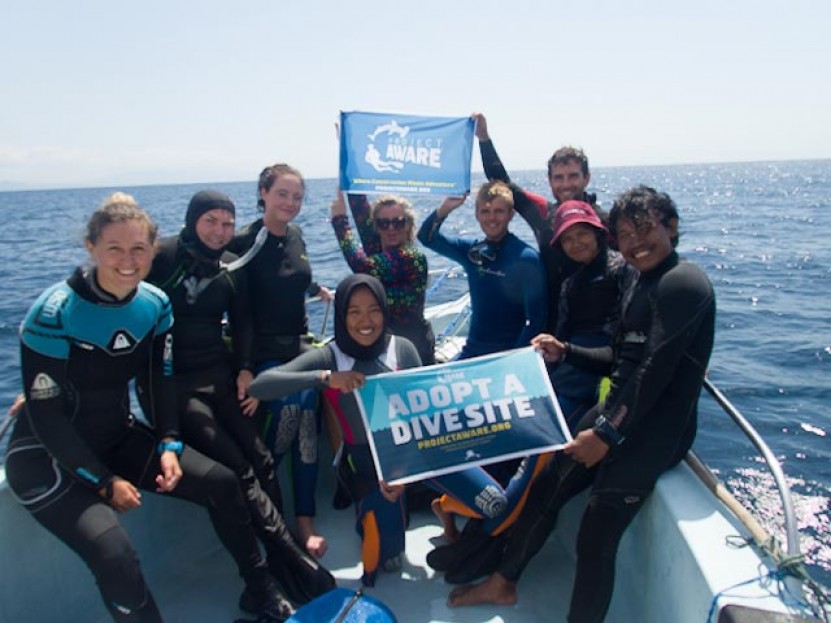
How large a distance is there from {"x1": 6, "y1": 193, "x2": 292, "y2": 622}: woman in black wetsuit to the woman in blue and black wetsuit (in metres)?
0.76

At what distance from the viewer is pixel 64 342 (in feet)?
9.61

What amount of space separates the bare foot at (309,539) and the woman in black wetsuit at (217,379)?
0.76 ft

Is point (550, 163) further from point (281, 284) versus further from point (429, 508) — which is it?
point (429, 508)

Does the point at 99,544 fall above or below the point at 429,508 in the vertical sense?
above

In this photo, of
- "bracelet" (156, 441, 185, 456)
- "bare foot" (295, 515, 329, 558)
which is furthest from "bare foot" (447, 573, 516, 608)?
"bracelet" (156, 441, 185, 456)

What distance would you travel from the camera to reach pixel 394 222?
15.2 feet

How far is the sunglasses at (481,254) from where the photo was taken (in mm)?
4465

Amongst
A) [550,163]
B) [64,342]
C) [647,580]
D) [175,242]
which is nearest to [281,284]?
[175,242]

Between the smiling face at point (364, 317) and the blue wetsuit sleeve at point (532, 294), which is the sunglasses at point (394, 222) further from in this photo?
the smiling face at point (364, 317)

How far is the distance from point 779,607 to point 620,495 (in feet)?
2.87

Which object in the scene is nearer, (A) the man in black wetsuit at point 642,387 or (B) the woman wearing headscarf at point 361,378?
(A) the man in black wetsuit at point 642,387

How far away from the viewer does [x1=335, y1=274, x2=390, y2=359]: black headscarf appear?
3588 mm

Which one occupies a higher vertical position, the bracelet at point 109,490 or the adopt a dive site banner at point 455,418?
the adopt a dive site banner at point 455,418

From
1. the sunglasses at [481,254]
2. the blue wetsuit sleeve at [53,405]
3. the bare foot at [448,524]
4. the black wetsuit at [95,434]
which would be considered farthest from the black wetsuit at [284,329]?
the blue wetsuit sleeve at [53,405]
